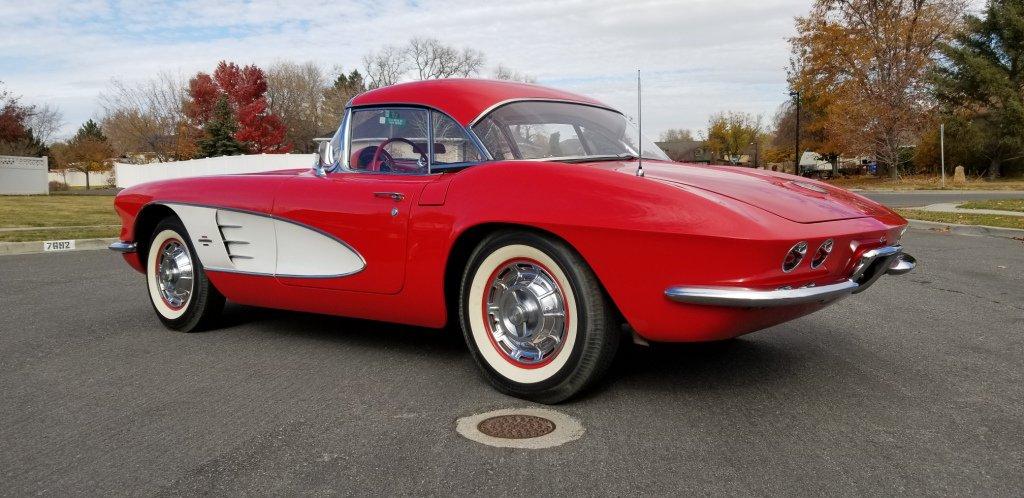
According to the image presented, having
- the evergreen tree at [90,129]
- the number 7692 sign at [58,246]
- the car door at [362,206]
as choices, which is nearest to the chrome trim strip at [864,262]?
the car door at [362,206]

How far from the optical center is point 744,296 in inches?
110

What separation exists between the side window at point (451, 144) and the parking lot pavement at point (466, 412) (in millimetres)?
1053

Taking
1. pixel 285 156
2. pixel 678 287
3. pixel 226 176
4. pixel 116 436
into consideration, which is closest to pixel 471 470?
pixel 678 287

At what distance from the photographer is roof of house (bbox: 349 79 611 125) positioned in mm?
3869

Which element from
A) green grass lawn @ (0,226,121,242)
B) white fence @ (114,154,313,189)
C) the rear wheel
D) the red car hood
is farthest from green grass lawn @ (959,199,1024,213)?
white fence @ (114,154,313,189)

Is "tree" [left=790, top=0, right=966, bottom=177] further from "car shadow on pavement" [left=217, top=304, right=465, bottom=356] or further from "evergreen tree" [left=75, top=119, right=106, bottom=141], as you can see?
"evergreen tree" [left=75, top=119, right=106, bottom=141]

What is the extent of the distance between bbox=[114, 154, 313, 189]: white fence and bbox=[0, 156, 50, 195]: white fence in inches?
184

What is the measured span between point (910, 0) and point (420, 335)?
41.2 meters

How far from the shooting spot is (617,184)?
306cm

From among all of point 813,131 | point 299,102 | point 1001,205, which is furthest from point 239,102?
point 1001,205

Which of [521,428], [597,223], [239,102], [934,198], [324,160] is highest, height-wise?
[239,102]

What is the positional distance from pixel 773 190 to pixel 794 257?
0.49 meters

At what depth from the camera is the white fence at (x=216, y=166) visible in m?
37.9

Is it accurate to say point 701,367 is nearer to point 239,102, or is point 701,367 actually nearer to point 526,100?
point 526,100
